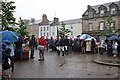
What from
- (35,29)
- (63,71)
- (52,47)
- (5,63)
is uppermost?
(35,29)

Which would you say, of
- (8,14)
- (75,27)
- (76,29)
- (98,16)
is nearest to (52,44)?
(8,14)

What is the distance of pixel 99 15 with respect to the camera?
5541 cm

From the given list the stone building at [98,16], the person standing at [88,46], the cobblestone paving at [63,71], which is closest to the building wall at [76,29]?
the stone building at [98,16]

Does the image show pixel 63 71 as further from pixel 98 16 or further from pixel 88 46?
pixel 98 16

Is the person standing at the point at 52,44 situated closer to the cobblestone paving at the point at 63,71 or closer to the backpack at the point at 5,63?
the cobblestone paving at the point at 63,71

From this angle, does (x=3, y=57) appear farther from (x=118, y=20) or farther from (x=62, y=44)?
(x=118, y=20)

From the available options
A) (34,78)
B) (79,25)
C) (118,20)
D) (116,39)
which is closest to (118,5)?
(118,20)

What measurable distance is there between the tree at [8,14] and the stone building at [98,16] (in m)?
33.9

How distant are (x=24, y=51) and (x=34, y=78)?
8.12 meters

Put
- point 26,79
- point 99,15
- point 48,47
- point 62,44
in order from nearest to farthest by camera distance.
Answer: point 26,79, point 62,44, point 48,47, point 99,15

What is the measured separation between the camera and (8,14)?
2011cm

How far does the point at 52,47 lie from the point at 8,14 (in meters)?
12.3

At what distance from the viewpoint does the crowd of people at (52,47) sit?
32.6 ft

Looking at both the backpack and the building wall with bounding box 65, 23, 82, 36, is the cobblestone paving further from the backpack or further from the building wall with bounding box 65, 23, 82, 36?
the building wall with bounding box 65, 23, 82, 36
